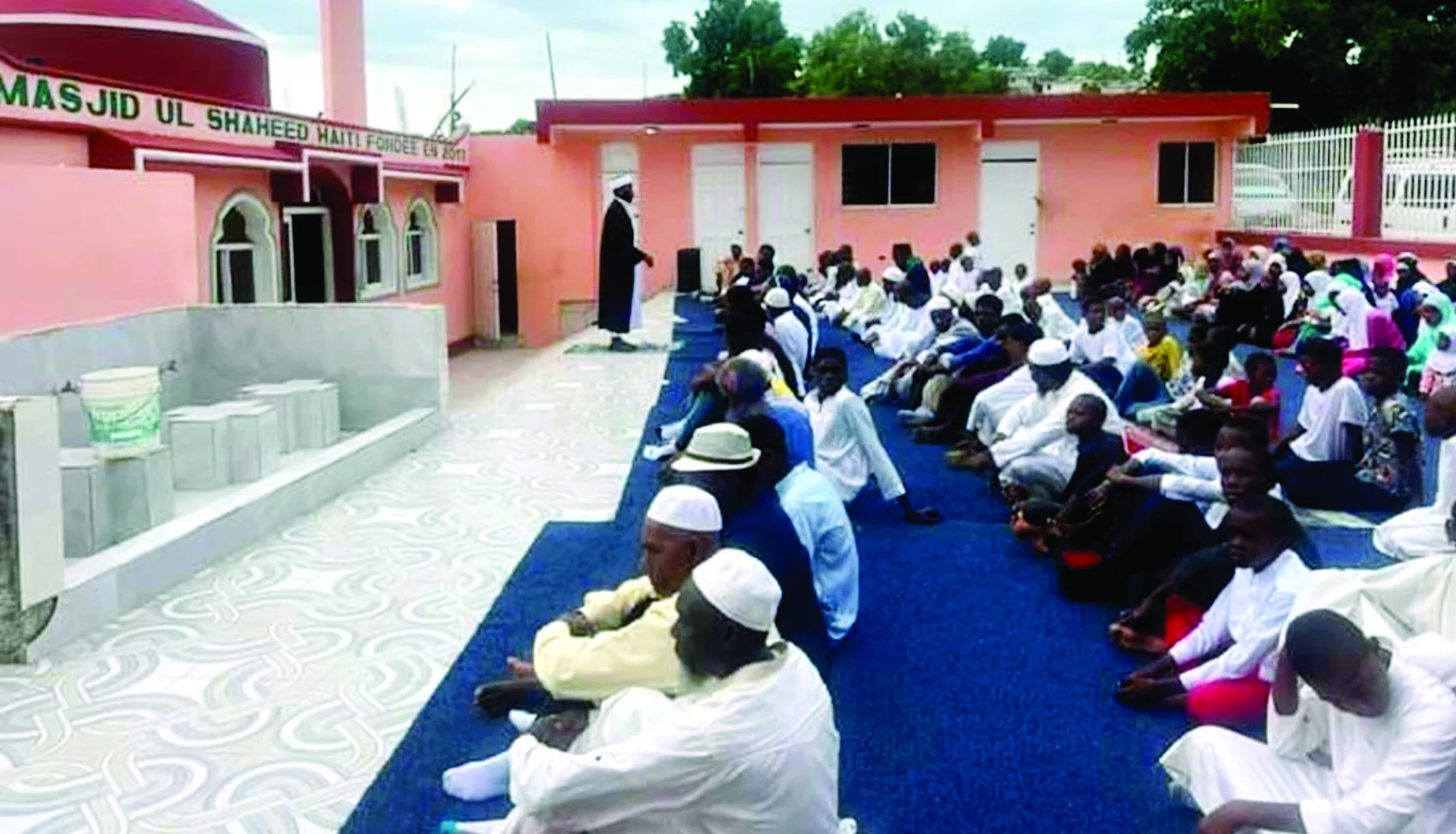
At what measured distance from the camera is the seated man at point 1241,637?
4.25m

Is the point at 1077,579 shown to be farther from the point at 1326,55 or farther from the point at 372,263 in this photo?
the point at 1326,55

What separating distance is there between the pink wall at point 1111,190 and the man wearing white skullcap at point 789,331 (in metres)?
11.9

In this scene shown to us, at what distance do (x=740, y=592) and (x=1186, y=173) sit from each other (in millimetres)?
21018

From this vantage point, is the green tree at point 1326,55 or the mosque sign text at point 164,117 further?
the green tree at point 1326,55

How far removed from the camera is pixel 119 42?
15500 mm

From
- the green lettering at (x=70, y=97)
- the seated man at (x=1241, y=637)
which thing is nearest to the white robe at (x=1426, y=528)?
the seated man at (x=1241, y=637)

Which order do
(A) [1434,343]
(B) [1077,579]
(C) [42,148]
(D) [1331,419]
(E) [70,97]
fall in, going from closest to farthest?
Result: (B) [1077,579]
(D) [1331,419]
(A) [1434,343]
(C) [42,148]
(E) [70,97]

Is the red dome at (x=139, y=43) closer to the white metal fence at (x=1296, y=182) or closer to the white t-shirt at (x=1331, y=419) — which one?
the white t-shirt at (x=1331, y=419)

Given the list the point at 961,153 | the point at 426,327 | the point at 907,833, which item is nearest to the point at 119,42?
the point at 426,327

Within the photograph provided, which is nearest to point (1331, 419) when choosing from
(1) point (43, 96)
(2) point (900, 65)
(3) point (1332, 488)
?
(3) point (1332, 488)

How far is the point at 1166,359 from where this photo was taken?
9828mm

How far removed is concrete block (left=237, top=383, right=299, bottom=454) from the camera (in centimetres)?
855

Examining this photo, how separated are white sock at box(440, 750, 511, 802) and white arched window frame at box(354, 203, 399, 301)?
1457 centimetres

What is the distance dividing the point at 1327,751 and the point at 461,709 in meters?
2.53
